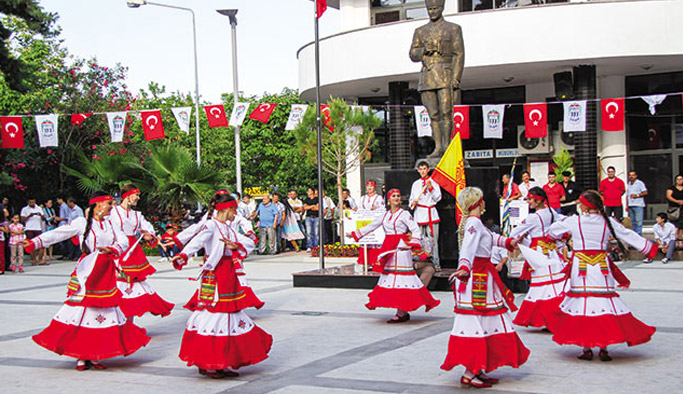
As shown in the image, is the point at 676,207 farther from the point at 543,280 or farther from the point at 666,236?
the point at 543,280

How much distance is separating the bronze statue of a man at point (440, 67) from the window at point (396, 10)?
524 inches

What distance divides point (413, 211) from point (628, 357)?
6385mm

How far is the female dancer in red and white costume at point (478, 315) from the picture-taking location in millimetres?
6547

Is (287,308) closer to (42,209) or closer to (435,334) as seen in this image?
(435,334)

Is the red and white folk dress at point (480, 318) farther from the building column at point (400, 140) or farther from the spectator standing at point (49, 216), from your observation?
the building column at point (400, 140)

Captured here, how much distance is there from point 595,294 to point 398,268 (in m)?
3.09

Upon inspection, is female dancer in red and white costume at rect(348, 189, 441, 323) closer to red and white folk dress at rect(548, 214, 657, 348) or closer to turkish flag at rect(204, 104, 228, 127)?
red and white folk dress at rect(548, 214, 657, 348)

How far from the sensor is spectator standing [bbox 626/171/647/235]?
18.5m

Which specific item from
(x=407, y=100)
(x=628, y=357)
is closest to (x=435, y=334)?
(x=628, y=357)

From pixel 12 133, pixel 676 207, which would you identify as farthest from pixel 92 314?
pixel 12 133

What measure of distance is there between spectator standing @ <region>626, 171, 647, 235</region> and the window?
11035 mm

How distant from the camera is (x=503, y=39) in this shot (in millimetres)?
23281

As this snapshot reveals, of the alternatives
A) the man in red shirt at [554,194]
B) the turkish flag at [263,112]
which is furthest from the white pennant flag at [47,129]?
the man in red shirt at [554,194]

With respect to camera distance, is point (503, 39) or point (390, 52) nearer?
point (503, 39)
